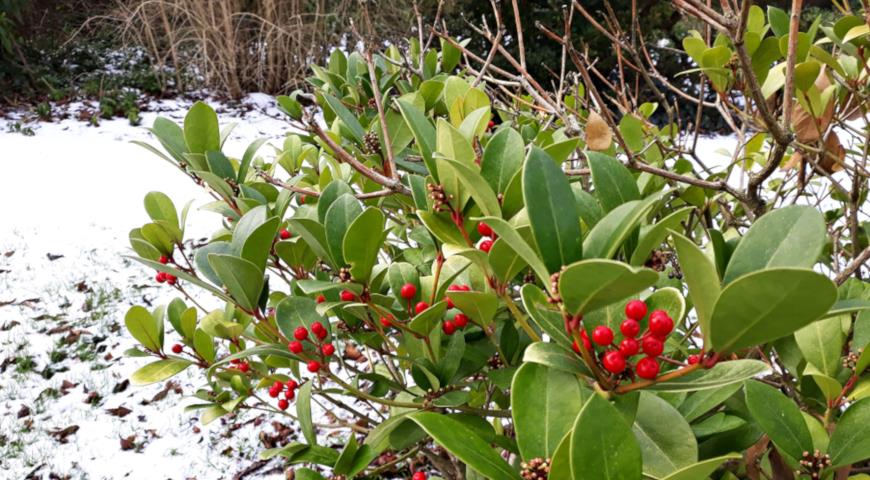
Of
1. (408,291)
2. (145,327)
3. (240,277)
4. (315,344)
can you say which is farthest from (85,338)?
(408,291)

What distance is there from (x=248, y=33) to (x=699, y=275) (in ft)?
30.4

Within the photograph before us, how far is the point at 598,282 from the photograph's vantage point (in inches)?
21.7

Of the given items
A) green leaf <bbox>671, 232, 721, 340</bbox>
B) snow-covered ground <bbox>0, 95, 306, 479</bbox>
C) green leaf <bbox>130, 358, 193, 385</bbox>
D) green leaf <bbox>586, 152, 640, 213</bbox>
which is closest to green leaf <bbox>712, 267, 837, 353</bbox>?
green leaf <bbox>671, 232, 721, 340</bbox>

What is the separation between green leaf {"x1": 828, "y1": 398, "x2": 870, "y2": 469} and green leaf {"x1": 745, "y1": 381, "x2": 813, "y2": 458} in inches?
1.6

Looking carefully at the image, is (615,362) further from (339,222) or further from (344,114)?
(344,114)

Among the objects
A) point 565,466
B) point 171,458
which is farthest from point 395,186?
point 171,458

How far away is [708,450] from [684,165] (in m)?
0.77

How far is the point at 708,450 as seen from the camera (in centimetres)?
94

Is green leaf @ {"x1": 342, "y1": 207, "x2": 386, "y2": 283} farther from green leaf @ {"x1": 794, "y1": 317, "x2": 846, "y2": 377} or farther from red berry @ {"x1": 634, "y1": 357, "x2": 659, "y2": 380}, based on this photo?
green leaf @ {"x1": 794, "y1": 317, "x2": 846, "y2": 377}

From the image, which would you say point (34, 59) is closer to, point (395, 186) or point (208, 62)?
point (208, 62)

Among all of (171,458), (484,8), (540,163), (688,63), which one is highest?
(540,163)

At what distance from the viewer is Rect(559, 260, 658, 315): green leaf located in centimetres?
53

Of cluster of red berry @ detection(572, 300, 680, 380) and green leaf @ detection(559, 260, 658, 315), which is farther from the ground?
green leaf @ detection(559, 260, 658, 315)

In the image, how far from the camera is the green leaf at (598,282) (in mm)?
529
